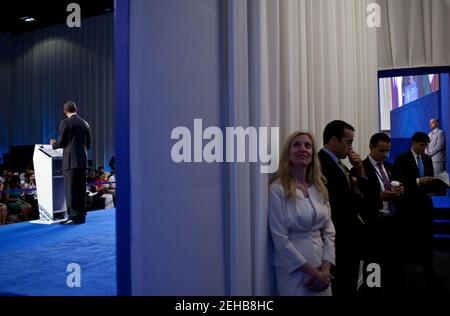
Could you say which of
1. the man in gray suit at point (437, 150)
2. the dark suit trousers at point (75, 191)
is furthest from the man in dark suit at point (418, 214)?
the dark suit trousers at point (75, 191)

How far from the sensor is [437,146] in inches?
282

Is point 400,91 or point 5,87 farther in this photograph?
point 5,87

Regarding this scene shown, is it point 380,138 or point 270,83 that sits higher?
point 270,83

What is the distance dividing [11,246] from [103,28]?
10591 millimetres

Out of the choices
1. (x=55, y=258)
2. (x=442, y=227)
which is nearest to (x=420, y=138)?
(x=442, y=227)

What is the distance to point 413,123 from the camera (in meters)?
10.3

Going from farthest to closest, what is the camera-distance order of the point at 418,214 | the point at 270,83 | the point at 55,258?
the point at 418,214 < the point at 55,258 < the point at 270,83

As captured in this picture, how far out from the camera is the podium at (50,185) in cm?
500

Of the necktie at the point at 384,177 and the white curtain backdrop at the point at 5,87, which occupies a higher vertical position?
the white curtain backdrop at the point at 5,87

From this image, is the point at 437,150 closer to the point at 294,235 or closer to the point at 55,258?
the point at 294,235

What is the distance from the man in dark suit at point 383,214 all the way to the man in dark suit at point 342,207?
2.38 feet

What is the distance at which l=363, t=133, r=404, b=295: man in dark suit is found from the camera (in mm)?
Result: 3404

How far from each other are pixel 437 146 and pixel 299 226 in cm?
620

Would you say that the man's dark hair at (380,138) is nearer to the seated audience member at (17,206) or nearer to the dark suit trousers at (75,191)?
the dark suit trousers at (75,191)
